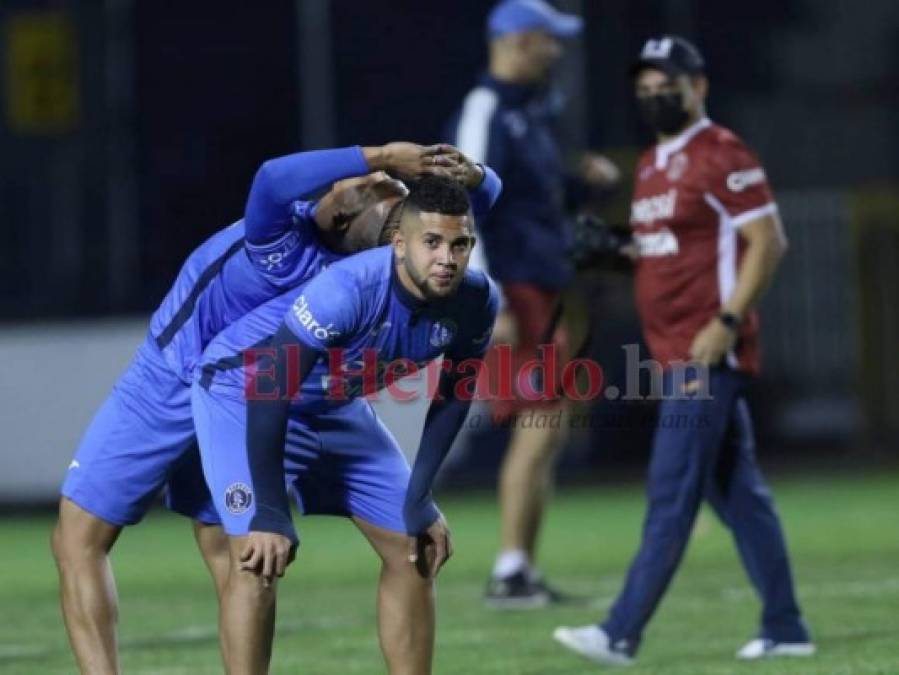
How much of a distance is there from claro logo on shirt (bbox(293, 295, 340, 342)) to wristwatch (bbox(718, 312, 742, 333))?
7.18 feet

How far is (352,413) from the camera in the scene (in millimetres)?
7199

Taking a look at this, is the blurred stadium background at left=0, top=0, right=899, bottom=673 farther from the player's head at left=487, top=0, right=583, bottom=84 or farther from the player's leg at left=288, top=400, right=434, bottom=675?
the player's leg at left=288, top=400, right=434, bottom=675

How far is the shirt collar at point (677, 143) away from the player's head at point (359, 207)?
1.77m

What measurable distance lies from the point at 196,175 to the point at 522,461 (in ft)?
31.7

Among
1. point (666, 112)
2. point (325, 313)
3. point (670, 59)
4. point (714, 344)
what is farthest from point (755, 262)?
point (325, 313)

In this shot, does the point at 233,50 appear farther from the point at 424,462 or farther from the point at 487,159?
the point at 424,462

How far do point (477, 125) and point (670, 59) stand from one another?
1945 millimetres

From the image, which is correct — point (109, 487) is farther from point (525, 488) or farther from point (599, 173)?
point (599, 173)

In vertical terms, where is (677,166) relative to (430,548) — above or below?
above

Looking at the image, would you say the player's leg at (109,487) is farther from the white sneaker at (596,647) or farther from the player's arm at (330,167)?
the white sneaker at (596,647)

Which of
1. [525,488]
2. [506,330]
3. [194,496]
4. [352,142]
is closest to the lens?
[194,496]

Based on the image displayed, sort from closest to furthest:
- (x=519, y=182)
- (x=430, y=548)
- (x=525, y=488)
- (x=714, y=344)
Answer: (x=430, y=548)
(x=714, y=344)
(x=525, y=488)
(x=519, y=182)

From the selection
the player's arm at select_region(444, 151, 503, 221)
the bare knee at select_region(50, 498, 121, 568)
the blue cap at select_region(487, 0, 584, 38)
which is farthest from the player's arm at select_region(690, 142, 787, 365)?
the blue cap at select_region(487, 0, 584, 38)

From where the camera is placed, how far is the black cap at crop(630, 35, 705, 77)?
871cm
